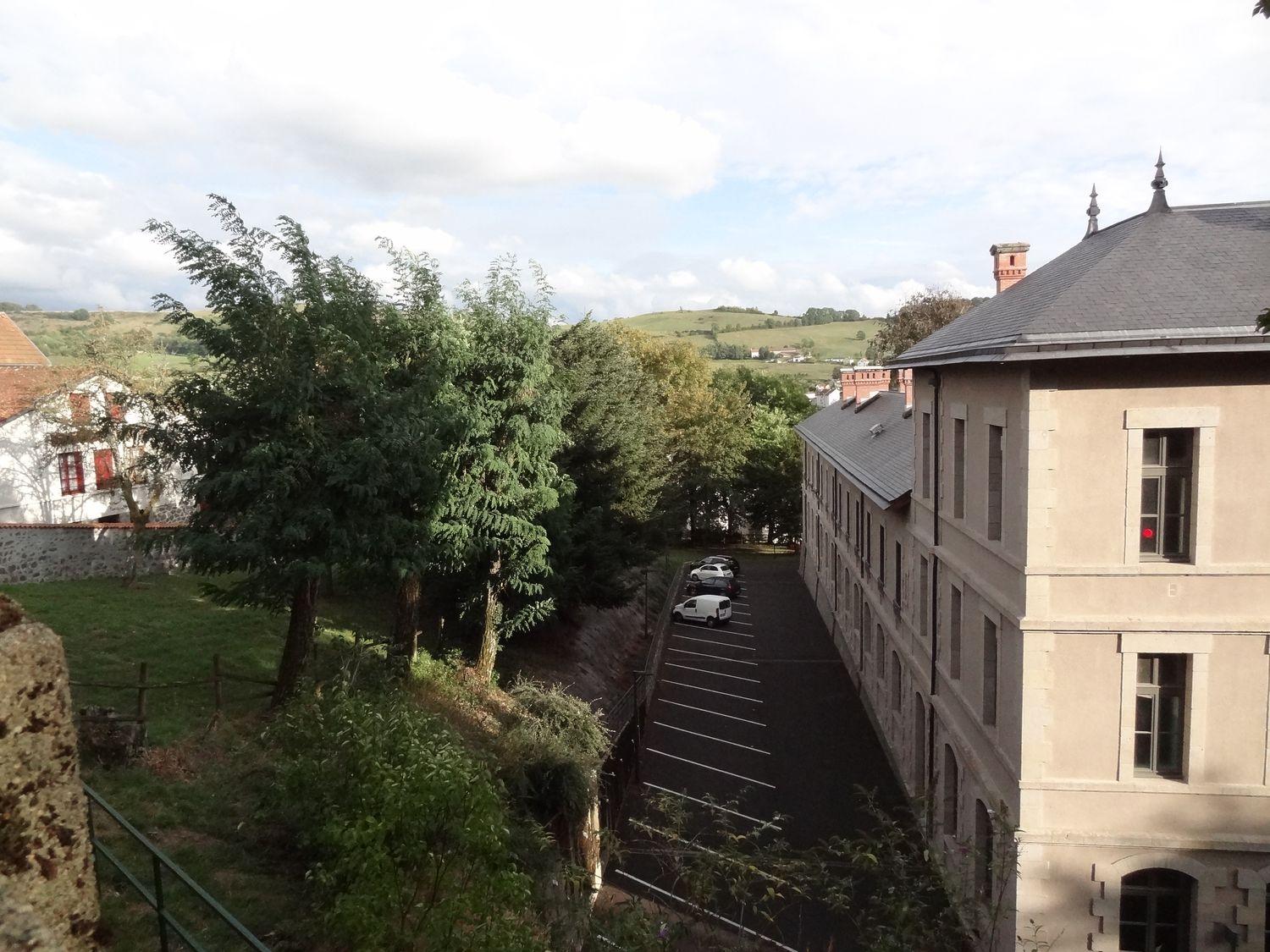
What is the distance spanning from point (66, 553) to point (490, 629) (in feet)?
39.2

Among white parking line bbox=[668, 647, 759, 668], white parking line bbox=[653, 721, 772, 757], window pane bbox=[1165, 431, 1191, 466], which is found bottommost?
white parking line bbox=[668, 647, 759, 668]

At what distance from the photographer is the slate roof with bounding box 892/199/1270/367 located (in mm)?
11156

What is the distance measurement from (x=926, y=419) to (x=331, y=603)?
17.5m

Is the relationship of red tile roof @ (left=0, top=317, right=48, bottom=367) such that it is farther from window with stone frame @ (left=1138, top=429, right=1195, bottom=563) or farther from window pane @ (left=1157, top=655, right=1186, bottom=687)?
window pane @ (left=1157, top=655, right=1186, bottom=687)

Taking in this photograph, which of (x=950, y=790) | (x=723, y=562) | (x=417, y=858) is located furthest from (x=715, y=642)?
(x=417, y=858)

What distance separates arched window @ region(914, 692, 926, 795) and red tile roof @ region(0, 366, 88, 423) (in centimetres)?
2520

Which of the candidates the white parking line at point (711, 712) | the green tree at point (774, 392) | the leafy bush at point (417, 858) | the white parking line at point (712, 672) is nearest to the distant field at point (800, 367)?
the green tree at point (774, 392)

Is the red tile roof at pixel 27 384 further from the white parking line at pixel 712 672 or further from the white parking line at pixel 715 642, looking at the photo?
the white parking line at pixel 715 642

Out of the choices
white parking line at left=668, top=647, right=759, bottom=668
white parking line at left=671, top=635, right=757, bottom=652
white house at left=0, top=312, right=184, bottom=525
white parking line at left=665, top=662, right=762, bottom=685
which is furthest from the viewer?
white parking line at left=671, top=635, right=757, bottom=652

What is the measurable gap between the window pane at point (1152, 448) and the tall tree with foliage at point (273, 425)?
1139 centimetres

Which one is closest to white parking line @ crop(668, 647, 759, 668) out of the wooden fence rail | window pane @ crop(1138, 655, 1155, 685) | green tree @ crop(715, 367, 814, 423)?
the wooden fence rail

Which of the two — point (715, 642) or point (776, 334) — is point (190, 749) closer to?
point (715, 642)

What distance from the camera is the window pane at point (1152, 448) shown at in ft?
39.2

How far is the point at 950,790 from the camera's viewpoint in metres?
16.8
